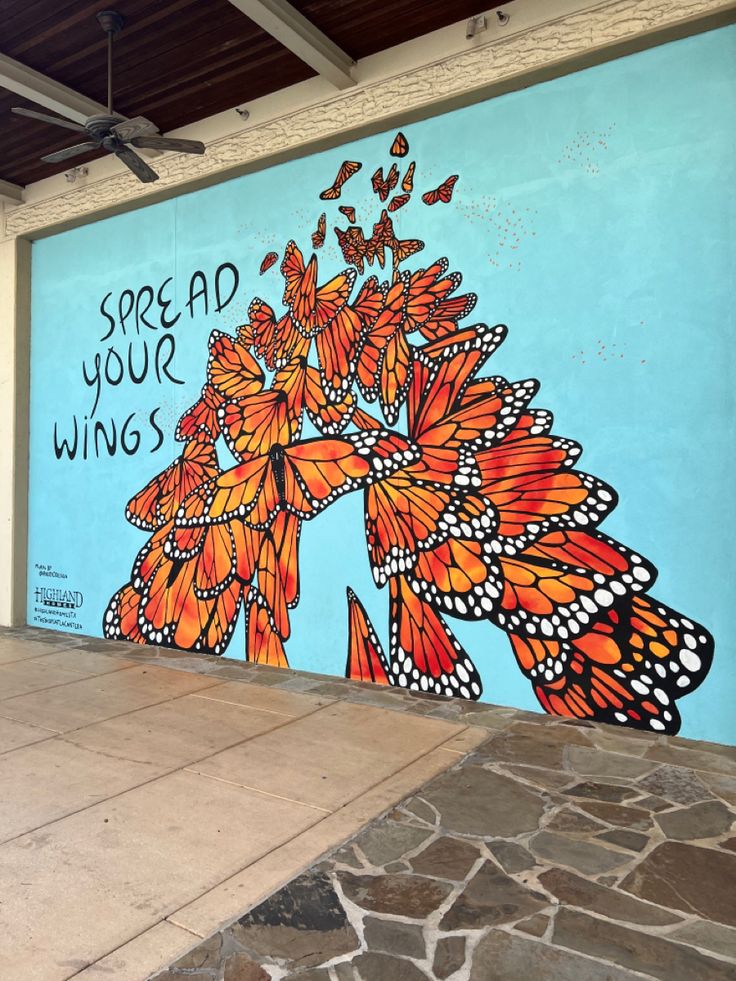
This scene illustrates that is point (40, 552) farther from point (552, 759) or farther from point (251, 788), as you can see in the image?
→ point (552, 759)

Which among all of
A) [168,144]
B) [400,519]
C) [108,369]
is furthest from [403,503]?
[108,369]

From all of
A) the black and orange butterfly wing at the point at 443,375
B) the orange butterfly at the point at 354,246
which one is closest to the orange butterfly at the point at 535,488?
the black and orange butterfly wing at the point at 443,375

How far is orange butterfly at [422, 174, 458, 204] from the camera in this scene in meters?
4.31

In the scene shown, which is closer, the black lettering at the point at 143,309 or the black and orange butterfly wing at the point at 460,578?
the black and orange butterfly wing at the point at 460,578

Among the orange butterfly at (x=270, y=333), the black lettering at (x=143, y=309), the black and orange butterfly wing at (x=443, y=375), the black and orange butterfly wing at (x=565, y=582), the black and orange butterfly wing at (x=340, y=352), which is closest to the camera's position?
the black and orange butterfly wing at (x=565, y=582)

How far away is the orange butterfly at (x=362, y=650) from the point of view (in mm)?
4461

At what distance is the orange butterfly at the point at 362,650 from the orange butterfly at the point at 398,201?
2442 millimetres

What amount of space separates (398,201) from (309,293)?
2.75 ft

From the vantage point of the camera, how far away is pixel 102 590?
19.2 ft

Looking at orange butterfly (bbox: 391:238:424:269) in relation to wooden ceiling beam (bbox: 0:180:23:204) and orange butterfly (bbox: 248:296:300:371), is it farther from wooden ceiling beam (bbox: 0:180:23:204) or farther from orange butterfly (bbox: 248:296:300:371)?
wooden ceiling beam (bbox: 0:180:23:204)

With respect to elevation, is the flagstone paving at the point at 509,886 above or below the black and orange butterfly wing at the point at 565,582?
below

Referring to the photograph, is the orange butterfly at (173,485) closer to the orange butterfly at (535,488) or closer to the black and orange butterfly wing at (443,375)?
the black and orange butterfly wing at (443,375)

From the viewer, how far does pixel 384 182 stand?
15.0ft

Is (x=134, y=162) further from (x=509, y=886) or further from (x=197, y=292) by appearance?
(x=509, y=886)
